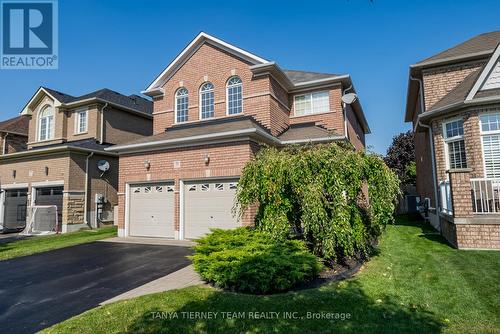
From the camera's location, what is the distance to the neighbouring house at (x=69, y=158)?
16891mm

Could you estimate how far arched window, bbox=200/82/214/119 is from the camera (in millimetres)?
14766

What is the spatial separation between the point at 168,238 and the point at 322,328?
9312 millimetres

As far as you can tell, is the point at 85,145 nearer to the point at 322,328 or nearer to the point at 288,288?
the point at 288,288

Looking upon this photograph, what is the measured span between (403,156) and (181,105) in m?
24.5

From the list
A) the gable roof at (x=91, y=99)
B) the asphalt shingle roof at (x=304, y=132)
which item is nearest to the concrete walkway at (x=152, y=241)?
the asphalt shingle roof at (x=304, y=132)

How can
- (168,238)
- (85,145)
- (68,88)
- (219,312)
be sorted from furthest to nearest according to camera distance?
(68,88)
(85,145)
(168,238)
(219,312)

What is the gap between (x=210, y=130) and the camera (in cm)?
1207

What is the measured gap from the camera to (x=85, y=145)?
17859mm

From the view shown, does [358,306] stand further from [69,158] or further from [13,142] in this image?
[13,142]

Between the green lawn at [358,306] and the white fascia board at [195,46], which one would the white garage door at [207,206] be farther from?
the white fascia board at [195,46]

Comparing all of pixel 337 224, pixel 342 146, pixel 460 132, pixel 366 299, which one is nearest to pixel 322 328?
pixel 366 299

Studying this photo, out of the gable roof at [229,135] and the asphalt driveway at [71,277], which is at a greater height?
the gable roof at [229,135]

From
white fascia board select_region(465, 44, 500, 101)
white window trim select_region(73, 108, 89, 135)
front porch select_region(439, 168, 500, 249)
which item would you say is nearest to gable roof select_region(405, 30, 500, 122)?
white fascia board select_region(465, 44, 500, 101)

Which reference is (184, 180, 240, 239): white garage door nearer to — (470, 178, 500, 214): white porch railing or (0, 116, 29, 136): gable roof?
(470, 178, 500, 214): white porch railing
